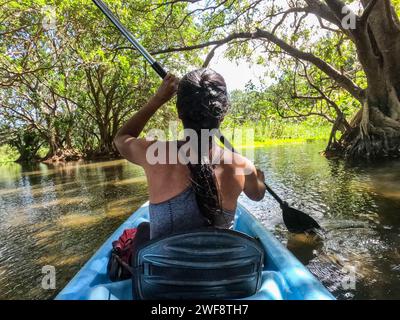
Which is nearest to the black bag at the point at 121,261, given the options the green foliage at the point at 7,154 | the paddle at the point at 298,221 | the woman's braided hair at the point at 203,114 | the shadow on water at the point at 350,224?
the woman's braided hair at the point at 203,114

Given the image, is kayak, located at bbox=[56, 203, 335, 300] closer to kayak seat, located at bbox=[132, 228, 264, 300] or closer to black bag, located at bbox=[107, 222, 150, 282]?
black bag, located at bbox=[107, 222, 150, 282]

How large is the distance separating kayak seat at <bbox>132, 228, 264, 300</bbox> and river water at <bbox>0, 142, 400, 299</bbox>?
5.58 feet

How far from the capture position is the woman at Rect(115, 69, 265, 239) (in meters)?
1.69

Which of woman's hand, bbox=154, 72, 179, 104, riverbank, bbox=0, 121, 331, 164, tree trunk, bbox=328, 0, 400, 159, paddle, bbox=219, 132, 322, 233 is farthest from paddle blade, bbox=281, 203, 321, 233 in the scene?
riverbank, bbox=0, 121, 331, 164

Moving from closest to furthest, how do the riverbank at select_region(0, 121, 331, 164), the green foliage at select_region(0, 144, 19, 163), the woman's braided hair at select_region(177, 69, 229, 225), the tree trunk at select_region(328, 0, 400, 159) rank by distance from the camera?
the woman's braided hair at select_region(177, 69, 229, 225) → the tree trunk at select_region(328, 0, 400, 159) → the riverbank at select_region(0, 121, 331, 164) → the green foliage at select_region(0, 144, 19, 163)

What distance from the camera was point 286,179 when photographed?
27.8 ft

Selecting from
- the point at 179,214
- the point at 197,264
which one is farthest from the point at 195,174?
the point at 197,264

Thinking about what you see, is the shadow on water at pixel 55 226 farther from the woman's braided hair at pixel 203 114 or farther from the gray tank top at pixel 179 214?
the woman's braided hair at pixel 203 114

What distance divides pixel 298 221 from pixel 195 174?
313 centimetres

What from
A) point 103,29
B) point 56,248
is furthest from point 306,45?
point 56,248

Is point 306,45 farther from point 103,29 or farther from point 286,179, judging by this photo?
point 103,29

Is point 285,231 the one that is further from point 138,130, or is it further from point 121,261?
point 138,130

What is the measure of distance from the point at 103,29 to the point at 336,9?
5.57 m

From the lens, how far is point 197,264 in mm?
1603
